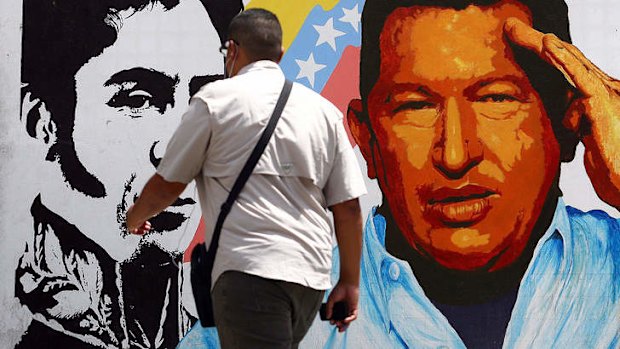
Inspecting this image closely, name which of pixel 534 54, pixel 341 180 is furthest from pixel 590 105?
pixel 341 180

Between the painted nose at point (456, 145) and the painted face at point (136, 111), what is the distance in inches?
48.7

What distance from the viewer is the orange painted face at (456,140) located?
524 centimetres

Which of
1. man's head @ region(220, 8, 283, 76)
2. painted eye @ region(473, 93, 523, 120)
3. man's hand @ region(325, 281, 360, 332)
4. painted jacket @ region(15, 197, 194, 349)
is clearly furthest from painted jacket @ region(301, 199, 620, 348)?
man's head @ region(220, 8, 283, 76)

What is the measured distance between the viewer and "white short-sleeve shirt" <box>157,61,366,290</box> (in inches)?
114

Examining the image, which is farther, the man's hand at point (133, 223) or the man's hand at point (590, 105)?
the man's hand at point (590, 105)

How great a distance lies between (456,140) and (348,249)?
2.27 metres

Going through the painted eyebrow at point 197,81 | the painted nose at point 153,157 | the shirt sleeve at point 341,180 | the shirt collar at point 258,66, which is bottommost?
the painted nose at point 153,157

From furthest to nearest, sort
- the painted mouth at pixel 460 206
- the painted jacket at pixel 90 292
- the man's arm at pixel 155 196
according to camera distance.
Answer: the painted mouth at pixel 460 206 → the painted jacket at pixel 90 292 → the man's arm at pixel 155 196

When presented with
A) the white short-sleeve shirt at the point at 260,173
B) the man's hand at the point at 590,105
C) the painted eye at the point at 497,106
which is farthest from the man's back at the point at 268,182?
the man's hand at the point at 590,105

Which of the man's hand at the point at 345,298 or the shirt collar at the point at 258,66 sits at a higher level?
the shirt collar at the point at 258,66

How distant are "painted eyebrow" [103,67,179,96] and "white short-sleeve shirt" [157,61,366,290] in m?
2.15

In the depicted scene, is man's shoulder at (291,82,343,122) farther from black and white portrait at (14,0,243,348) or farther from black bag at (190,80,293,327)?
black and white portrait at (14,0,243,348)

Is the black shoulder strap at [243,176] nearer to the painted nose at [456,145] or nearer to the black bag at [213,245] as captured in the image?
the black bag at [213,245]

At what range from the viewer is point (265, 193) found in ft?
9.61
